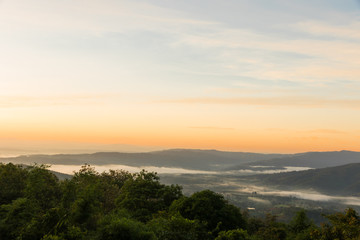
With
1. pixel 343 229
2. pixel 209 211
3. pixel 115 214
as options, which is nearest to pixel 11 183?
pixel 115 214

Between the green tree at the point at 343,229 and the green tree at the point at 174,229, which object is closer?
the green tree at the point at 174,229

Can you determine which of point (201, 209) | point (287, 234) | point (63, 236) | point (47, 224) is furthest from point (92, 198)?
point (287, 234)

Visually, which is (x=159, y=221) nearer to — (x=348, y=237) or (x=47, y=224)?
(x=47, y=224)

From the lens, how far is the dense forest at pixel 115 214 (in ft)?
99.1

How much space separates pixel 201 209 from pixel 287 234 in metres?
31.1

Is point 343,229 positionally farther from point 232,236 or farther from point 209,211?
point 232,236

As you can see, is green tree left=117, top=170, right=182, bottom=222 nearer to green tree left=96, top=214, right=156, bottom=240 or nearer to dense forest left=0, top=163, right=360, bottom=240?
dense forest left=0, top=163, right=360, bottom=240

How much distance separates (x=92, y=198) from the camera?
3606 cm

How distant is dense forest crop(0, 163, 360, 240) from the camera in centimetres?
3019

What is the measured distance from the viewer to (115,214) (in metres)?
40.2

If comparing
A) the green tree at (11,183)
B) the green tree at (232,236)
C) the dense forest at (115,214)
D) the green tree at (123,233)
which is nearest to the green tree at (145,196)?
the dense forest at (115,214)

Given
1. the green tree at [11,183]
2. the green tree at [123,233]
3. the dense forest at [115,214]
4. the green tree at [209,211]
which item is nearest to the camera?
the green tree at [123,233]

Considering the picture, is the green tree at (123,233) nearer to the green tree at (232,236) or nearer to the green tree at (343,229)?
the green tree at (232,236)

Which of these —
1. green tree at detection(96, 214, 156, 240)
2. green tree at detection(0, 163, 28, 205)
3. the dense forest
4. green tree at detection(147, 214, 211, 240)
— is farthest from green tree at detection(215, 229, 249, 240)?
green tree at detection(0, 163, 28, 205)
